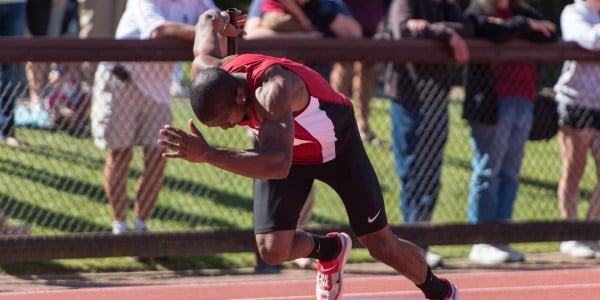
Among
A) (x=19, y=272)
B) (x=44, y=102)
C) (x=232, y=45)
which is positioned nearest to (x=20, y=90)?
(x=44, y=102)

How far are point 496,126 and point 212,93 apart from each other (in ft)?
11.1

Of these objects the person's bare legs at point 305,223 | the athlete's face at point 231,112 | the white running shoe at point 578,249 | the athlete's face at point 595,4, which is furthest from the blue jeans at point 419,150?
the athlete's face at point 231,112

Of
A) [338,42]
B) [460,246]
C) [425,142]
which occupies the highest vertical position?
[338,42]

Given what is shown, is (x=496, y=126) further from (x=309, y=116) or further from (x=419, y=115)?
(x=309, y=116)

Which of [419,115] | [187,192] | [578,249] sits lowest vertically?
[578,249]

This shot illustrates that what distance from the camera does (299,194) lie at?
572cm

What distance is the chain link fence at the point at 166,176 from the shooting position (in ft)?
23.9

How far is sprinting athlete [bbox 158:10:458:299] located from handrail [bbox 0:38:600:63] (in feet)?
3.34

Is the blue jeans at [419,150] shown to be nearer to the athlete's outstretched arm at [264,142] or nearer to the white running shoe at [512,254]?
the white running shoe at [512,254]

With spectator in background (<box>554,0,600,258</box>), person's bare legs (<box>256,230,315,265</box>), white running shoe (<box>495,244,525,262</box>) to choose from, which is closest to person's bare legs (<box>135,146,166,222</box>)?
person's bare legs (<box>256,230,315,265</box>)

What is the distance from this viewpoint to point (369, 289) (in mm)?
6969

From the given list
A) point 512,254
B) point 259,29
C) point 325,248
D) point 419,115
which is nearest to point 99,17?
point 259,29

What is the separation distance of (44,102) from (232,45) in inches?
67.8

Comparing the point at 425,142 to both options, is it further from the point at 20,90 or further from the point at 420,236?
the point at 20,90
